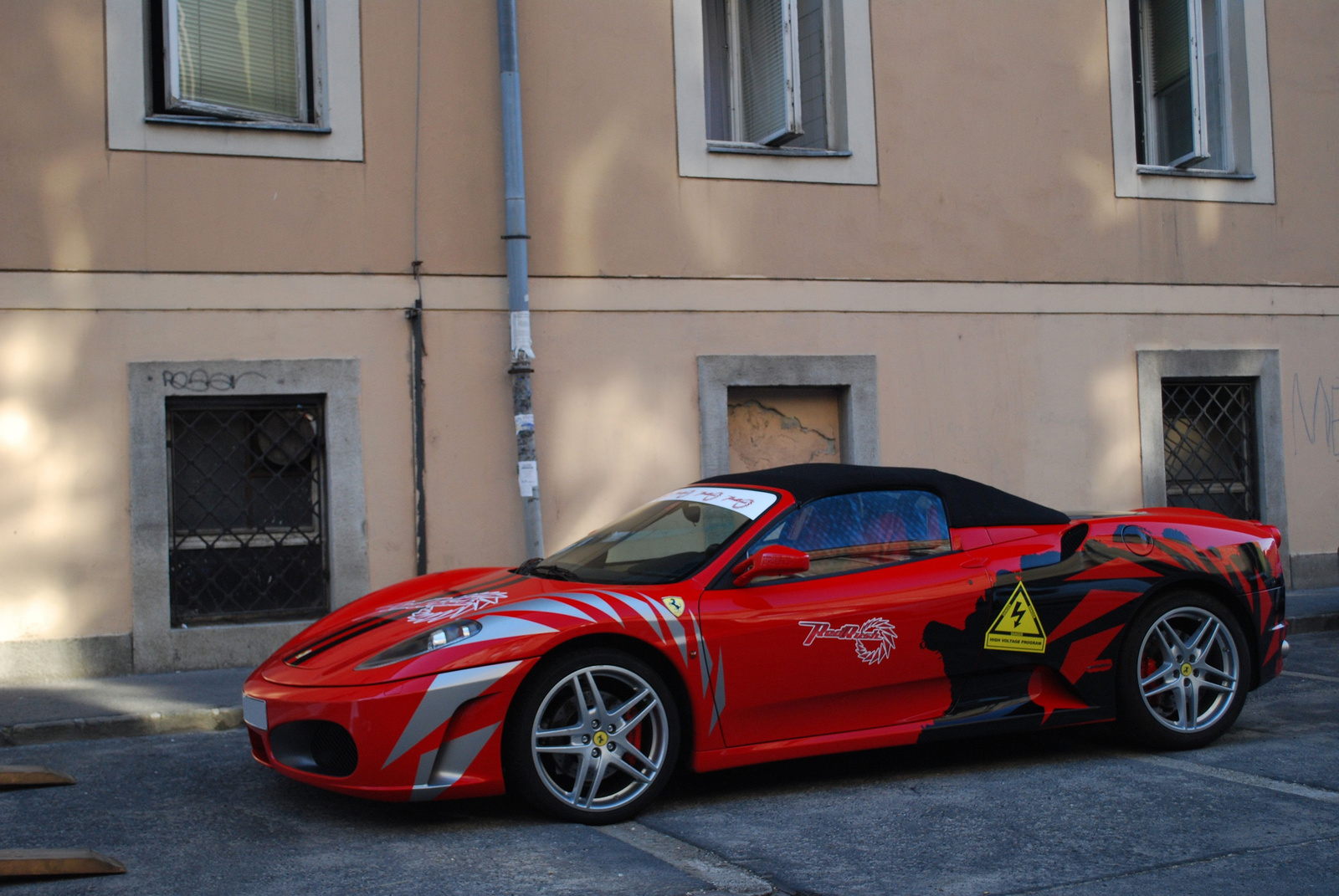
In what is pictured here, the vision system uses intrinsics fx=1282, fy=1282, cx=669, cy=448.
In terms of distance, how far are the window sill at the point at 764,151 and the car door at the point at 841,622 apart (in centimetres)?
516

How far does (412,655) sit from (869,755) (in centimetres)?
235

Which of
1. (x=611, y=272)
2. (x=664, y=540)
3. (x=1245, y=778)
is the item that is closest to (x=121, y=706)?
(x=664, y=540)

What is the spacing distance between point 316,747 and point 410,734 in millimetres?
409

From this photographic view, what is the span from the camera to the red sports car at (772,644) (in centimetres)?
464

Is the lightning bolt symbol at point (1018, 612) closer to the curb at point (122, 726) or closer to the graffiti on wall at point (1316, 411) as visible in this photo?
the curb at point (122, 726)

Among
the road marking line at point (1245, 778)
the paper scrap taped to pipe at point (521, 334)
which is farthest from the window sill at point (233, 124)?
the road marking line at point (1245, 778)

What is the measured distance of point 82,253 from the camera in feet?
27.8

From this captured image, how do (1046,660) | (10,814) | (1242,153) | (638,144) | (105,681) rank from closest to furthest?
1. (10,814)
2. (1046,660)
3. (105,681)
4. (638,144)
5. (1242,153)

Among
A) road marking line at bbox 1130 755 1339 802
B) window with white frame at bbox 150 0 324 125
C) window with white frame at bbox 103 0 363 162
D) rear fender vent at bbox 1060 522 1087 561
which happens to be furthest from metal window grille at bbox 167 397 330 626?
road marking line at bbox 1130 755 1339 802

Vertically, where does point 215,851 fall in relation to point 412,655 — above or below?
below

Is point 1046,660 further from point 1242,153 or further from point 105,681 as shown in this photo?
point 1242,153

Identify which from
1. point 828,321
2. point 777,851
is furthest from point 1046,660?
point 828,321

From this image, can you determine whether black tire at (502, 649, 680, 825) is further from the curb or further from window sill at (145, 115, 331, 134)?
window sill at (145, 115, 331, 134)

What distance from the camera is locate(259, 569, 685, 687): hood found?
4.66m
